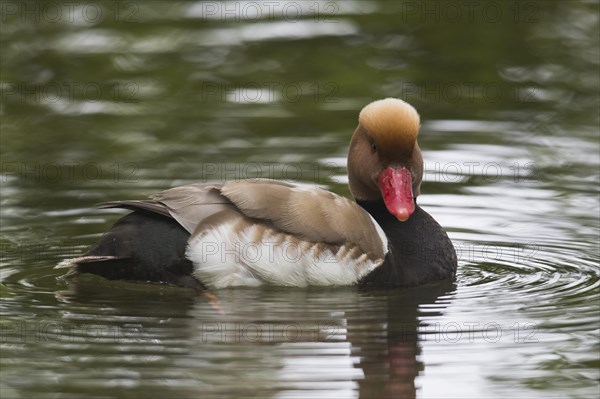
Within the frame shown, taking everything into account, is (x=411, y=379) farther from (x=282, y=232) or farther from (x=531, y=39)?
(x=531, y=39)

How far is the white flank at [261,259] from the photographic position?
21.5 ft

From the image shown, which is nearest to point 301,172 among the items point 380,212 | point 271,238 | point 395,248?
point 380,212

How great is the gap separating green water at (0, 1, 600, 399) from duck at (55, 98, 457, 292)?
12cm

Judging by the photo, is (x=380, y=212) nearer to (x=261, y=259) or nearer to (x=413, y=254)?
(x=413, y=254)

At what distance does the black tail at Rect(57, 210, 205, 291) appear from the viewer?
6.52 metres

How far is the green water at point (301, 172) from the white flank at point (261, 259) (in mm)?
93

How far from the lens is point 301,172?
882 centimetres

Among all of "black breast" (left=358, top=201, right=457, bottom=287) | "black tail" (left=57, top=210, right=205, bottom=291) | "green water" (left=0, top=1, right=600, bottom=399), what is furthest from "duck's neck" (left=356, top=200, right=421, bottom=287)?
"black tail" (left=57, top=210, right=205, bottom=291)

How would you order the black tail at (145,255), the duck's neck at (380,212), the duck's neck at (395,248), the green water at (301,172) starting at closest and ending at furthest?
the green water at (301,172)
the black tail at (145,255)
the duck's neck at (395,248)
the duck's neck at (380,212)

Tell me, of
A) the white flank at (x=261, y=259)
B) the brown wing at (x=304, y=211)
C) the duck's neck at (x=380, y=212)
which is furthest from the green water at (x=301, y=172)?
the duck's neck at (x=380, y=212)

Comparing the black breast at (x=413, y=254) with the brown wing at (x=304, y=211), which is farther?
the black breast at (x=413, y=254)

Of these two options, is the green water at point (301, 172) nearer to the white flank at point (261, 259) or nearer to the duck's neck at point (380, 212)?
the white flank at point (261, 259)

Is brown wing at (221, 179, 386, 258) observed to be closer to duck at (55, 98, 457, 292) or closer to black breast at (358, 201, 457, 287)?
duck at (55, 98, 457, 292)

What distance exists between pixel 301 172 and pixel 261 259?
2.29 m
